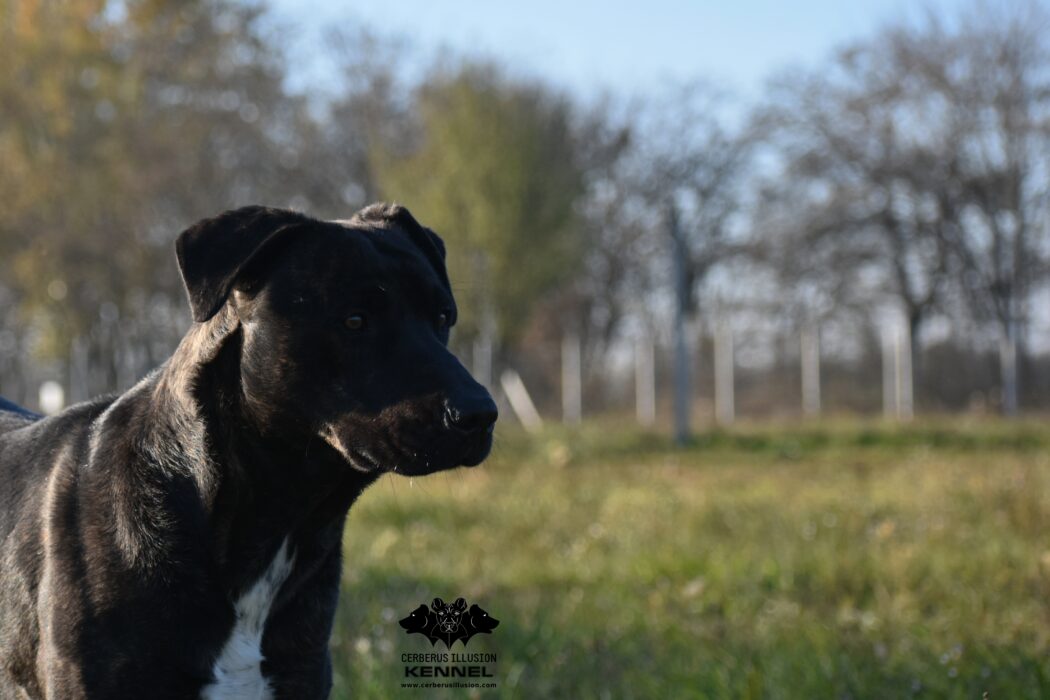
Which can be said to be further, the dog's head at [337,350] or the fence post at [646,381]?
the fence post at [646,381]

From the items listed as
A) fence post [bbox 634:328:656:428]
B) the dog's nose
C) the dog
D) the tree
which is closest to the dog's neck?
the dog

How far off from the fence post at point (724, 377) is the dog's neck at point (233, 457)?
19.0 meters

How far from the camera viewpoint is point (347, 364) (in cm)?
265

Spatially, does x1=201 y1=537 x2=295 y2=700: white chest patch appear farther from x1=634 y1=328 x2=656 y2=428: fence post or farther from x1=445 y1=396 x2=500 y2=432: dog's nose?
x1=634 y1=328 x2=656 y2=428: fence post

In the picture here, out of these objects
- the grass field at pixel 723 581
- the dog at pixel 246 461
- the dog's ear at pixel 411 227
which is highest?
the dog's ear at pixel 411 227

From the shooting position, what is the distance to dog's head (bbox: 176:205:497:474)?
2607 mm

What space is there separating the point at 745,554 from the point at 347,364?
4245mm

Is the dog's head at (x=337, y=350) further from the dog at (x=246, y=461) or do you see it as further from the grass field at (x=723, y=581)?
the grass field at (x=723, y=581)

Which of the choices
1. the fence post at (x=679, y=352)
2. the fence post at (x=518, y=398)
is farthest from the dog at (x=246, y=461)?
the fence post at (x=518, y=398)

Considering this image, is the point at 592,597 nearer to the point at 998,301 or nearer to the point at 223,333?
the point at 223,333

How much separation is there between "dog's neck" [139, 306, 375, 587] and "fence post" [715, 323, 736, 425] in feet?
62.3

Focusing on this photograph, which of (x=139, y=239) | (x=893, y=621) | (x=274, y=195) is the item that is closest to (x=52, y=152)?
(x=139, y=239)
